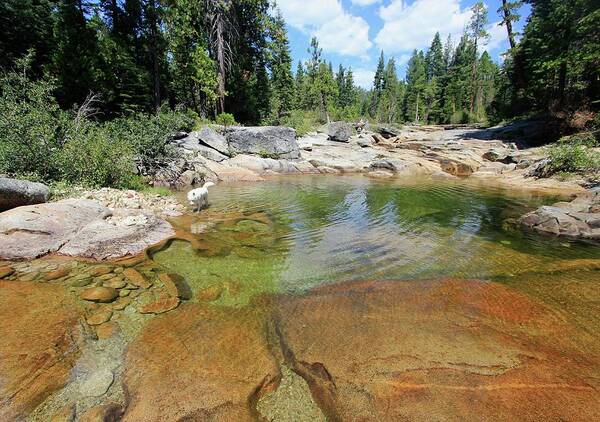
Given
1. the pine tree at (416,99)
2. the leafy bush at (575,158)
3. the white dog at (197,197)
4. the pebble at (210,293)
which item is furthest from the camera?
the pine tree at (416,99)

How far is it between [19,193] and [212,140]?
1523 cm

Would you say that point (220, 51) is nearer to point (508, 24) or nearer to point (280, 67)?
point (280, 67)

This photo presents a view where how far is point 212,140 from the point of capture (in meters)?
20.9

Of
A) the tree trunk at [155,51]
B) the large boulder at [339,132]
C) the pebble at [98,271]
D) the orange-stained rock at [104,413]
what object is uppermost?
the tree trunk at [155,51]

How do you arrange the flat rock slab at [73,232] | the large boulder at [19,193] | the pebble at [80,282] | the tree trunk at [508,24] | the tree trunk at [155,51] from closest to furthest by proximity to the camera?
1. the pebble at [80,282]
2. the flat rock slab at [73,232]
3. the large boulder at [19,193]
4. the tree trunk at [155,51]
5. the tree trunk at [508,24]

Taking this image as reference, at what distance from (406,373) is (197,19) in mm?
30371

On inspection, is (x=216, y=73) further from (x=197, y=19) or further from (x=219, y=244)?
(x=219, y=244)

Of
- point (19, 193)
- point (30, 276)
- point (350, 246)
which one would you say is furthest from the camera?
point (350, 246)

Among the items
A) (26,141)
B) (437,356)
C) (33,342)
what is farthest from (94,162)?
(437,356)

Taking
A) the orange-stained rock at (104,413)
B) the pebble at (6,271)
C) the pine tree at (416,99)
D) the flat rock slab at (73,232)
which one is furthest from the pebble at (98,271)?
the pine tree at (416,99)

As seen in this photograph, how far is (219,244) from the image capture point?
258 inches

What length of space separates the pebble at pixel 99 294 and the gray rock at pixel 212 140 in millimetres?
17713

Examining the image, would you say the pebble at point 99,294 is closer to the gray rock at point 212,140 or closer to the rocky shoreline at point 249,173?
the rocky shoreline at point 249,173

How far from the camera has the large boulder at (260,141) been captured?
2252 cm
